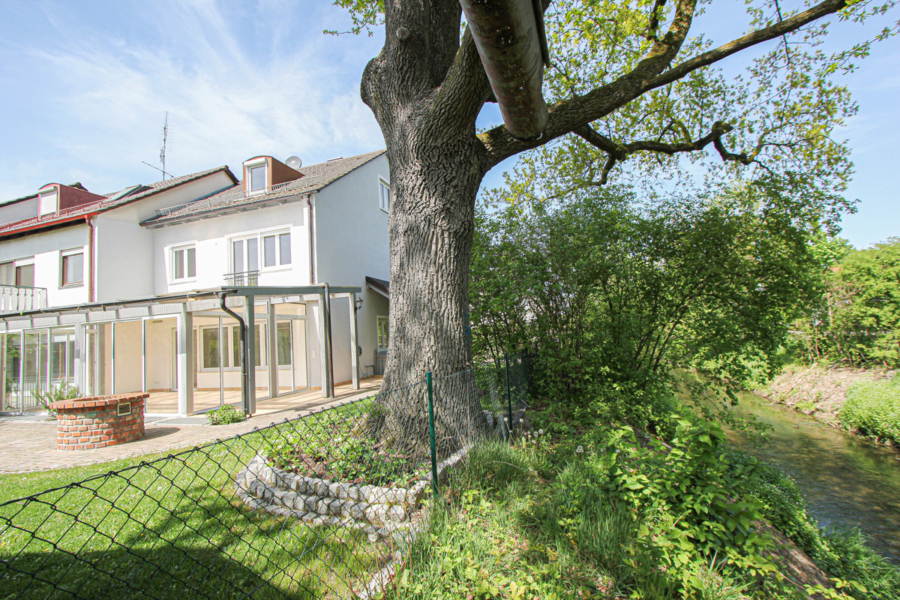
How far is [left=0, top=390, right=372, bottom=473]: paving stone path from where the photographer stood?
266 inches

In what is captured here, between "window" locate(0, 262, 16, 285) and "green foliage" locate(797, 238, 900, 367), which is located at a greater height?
"window" locate(0, 262, 16, 285)

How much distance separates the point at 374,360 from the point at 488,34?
1615 cm

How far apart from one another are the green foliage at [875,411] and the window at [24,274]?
2710 centimetres

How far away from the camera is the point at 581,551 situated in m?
3.03

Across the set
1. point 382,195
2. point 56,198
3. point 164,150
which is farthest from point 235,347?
point 164,150

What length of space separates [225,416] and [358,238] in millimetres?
8847

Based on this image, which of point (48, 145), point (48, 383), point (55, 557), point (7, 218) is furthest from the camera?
point (7, 218)

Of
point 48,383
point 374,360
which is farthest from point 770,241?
point 48,383

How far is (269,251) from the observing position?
14.7 metres

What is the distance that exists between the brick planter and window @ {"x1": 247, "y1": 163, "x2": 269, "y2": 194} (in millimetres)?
10132

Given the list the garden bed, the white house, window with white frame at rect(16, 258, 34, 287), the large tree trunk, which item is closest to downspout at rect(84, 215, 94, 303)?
the white house

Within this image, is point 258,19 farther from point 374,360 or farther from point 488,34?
point 374,360

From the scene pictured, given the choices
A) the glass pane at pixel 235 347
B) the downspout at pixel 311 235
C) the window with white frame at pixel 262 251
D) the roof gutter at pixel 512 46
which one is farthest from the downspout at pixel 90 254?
the roof gutter at pixel 512 46

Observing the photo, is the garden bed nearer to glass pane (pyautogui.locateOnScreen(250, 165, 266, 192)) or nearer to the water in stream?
the water in stream
